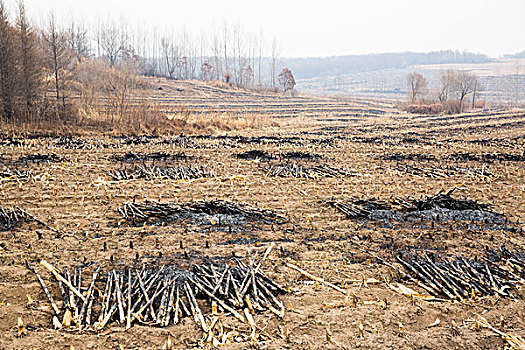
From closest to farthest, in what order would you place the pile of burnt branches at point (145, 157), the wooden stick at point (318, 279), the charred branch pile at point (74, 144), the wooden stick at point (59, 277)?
1. the wooden stick at point (59, 277)
2. the wooden stick at point (318, 279)
3. the pile of burnt branches at point (145, 157)
4. the charred branch pile at point (74, 144)

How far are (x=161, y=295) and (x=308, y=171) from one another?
677cm

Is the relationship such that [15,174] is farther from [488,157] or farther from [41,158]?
[488,157]

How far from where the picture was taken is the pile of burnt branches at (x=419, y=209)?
677 cm

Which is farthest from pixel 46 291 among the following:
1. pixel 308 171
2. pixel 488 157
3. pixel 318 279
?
pixel 488 157

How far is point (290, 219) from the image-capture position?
21.7ft

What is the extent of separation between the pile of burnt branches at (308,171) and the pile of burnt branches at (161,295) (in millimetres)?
5397

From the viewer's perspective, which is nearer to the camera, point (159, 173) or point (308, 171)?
point (159, 173)

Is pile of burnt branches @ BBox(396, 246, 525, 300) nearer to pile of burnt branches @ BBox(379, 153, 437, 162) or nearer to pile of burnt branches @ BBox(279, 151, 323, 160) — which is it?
pile of burnt branches @ BBox(279, 151, 323, 160)

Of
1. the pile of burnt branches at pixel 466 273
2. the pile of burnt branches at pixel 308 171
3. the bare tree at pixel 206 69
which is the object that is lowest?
the pile of burnt branches at pixel 466 273

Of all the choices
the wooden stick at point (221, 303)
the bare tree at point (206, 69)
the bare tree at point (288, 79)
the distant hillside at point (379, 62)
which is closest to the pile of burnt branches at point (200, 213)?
the wooden stick at point (221, 303)

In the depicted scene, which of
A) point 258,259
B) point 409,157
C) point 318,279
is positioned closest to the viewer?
point 318,279

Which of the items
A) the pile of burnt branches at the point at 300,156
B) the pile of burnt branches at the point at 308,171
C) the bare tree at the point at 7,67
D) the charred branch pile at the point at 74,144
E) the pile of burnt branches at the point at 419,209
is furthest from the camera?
the bare tree at the point at 7,67

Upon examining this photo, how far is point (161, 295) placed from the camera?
13.5 ft

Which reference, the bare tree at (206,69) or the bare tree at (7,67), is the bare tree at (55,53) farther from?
the bare tree at (206,69)
